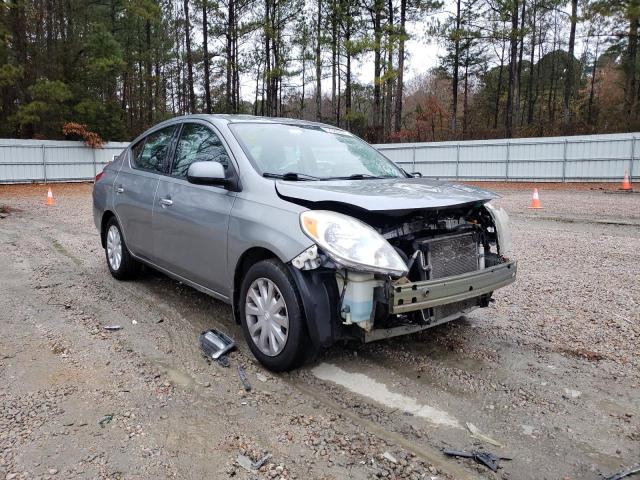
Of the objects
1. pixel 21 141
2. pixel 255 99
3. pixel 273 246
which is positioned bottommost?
pixel 273 246

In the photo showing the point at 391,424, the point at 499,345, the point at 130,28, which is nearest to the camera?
the point at 391,424

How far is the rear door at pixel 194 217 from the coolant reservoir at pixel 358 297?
45.1 inches

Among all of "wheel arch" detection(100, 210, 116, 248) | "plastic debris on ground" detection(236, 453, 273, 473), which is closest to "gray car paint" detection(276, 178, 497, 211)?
"plastic debris on ground" detection(236, 453, 273, 473)

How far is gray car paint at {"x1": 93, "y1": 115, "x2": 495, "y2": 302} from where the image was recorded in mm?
3213

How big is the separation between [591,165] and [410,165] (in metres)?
8.79

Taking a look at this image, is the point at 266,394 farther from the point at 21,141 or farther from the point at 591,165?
the point at 21,141

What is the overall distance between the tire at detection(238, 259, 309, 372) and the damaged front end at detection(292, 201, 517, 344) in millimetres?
169

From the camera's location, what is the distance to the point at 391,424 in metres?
2.80

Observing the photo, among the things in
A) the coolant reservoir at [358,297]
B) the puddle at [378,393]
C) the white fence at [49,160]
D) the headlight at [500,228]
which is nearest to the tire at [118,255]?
the puddle at [378,393]

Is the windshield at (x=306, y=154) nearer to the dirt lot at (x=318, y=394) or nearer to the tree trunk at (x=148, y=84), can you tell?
the dirt lot at (x=318, y=394)

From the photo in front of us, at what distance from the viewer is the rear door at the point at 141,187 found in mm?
4812

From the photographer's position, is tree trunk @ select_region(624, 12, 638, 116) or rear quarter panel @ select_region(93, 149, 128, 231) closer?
rear quarter panel @ select_region(93, 149, 128, 231)

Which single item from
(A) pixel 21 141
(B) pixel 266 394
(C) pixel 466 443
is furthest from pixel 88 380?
(A) pixel 21 141

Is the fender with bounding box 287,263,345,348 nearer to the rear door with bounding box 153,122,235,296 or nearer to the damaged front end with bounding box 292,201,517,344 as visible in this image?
the damaged front end with bounding box 292,201,517,344
